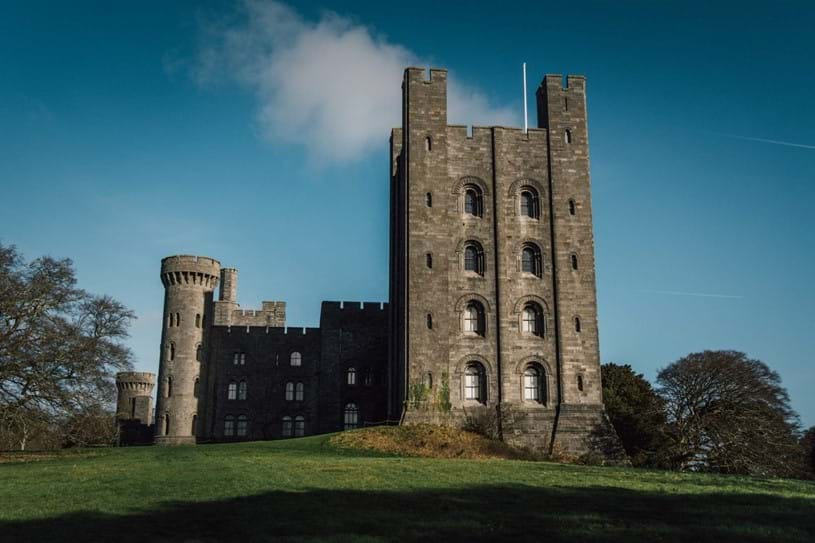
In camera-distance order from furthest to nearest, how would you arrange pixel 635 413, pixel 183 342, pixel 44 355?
pixel 183 342 → pixel 635 413 → pixel 44 355

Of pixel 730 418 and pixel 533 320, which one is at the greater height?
pixel 533 320

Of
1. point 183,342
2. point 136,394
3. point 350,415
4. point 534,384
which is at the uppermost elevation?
point 183,342

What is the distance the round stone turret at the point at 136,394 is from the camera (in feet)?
230

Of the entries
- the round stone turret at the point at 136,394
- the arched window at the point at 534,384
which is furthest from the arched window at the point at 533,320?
the round stone turret at the point at 136,394

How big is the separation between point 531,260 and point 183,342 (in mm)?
29296

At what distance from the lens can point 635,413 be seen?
4484 centimetres

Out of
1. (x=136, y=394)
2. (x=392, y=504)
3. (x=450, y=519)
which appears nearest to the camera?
(x=450, y=519)

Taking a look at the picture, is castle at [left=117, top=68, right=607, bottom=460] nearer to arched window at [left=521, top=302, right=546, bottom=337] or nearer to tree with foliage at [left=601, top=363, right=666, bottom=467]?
arched window at [left=521, top=302, right=546, bottom=337]

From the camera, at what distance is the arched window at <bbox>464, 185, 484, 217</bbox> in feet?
130

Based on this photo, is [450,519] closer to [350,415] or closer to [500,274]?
[500,274]

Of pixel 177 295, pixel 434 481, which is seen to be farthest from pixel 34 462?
pixel 177 295

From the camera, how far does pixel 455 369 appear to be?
123ft

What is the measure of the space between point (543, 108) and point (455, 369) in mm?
14392

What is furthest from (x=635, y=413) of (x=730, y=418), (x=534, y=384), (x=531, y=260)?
(x=531, y=260)
